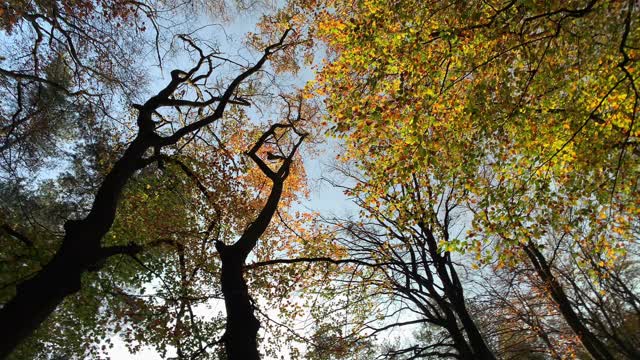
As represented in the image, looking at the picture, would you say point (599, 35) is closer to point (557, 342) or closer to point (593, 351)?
point (593, 351)

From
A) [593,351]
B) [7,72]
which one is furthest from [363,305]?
[7,72]

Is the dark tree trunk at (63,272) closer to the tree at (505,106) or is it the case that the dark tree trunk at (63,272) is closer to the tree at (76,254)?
the tree at (76,254)

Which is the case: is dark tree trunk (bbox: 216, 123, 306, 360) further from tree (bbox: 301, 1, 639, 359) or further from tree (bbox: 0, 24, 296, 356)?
tree (bbox: 301, 1, 639, 359)

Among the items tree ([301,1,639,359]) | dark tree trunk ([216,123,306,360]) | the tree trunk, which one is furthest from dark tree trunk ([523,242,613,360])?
the tree trunk

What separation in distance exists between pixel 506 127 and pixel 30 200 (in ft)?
46.6

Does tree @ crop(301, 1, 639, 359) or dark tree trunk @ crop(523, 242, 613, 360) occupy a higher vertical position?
tree @ crop(301, 1, 639, 359)

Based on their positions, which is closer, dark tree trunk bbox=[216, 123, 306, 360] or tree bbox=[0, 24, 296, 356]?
tree bbox=[0, 24, 296, 356]

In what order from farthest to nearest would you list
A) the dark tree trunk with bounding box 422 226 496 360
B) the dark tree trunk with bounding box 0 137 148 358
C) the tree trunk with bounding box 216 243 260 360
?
the dark tree trunk with bounding box 422 226 496 360
the tree trunk with bounding box 216 243 260 360
the dark tree trunk with bounding box 0 137 148 358

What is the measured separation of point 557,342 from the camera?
59.5ft

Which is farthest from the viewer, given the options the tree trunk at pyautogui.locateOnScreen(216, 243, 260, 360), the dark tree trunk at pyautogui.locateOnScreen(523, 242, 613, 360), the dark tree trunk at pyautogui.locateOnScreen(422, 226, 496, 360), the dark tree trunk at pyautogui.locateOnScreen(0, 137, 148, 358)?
the dark tree trunk at pyautogui.locateOnScreen(523, 242, 613, 360)

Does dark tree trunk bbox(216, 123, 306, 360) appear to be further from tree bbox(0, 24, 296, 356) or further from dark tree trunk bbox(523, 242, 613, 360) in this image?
dark tree trunk bbox(523, 242, 613, 360)

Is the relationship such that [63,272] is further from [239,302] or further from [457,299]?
[457,299]

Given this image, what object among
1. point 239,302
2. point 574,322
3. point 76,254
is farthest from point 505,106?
point 574,322

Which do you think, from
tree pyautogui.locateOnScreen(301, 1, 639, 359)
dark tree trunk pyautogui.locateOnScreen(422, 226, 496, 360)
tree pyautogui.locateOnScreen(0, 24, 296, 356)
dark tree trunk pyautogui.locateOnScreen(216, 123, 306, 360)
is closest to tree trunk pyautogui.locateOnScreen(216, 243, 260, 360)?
dark tree trunk pyautogui.locateOnScreen(216, 123, 306, 360)
